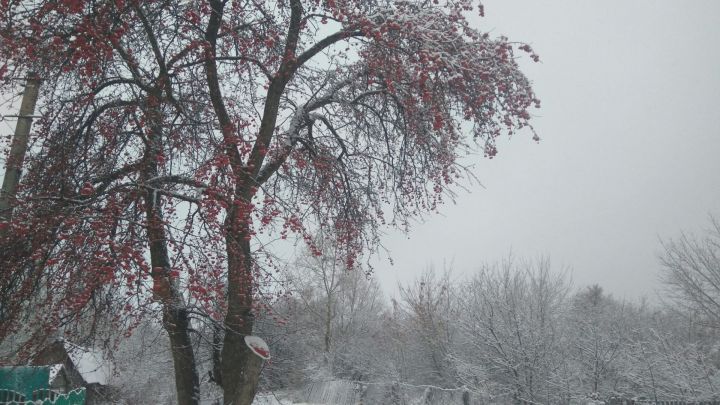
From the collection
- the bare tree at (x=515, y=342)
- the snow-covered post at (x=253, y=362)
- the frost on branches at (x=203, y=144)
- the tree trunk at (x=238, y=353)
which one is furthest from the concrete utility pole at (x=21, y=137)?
the bare tree at (x=515, y=342)

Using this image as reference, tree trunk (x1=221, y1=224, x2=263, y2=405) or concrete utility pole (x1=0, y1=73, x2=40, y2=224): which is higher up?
concrete utility pole (x1=0, y1=73, x2=40, y2=224)

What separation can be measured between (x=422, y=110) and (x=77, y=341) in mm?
4915

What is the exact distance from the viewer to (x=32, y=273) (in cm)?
456

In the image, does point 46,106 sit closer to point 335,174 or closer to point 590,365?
point 335,174

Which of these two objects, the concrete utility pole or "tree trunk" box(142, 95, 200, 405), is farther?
"tree trunk" box(142, 95, 200, 405)

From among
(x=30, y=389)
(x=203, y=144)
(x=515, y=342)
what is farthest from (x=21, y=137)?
(x=515, y=342)

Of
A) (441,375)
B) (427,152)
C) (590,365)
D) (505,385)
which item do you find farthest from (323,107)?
(441,375)

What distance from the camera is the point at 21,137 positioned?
5418 millimetres

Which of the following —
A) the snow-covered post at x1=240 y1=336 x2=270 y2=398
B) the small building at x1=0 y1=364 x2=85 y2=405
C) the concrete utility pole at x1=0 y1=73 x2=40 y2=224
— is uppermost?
the concrete utility pole at x1=0 y1=73 x2=40 y2=224

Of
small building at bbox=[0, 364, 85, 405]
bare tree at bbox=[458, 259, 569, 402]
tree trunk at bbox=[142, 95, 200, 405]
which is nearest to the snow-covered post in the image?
tree trunk at bbox=[142, 95, 200, 405]

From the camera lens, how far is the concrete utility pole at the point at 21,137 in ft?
17.2

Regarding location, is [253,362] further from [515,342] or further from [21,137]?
[515,342]

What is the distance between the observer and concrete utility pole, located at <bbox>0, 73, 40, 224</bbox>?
5.25 meters

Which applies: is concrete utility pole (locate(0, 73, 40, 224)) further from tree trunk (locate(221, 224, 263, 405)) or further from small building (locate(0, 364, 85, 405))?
small building (locate(0, 364, 85, 405))
